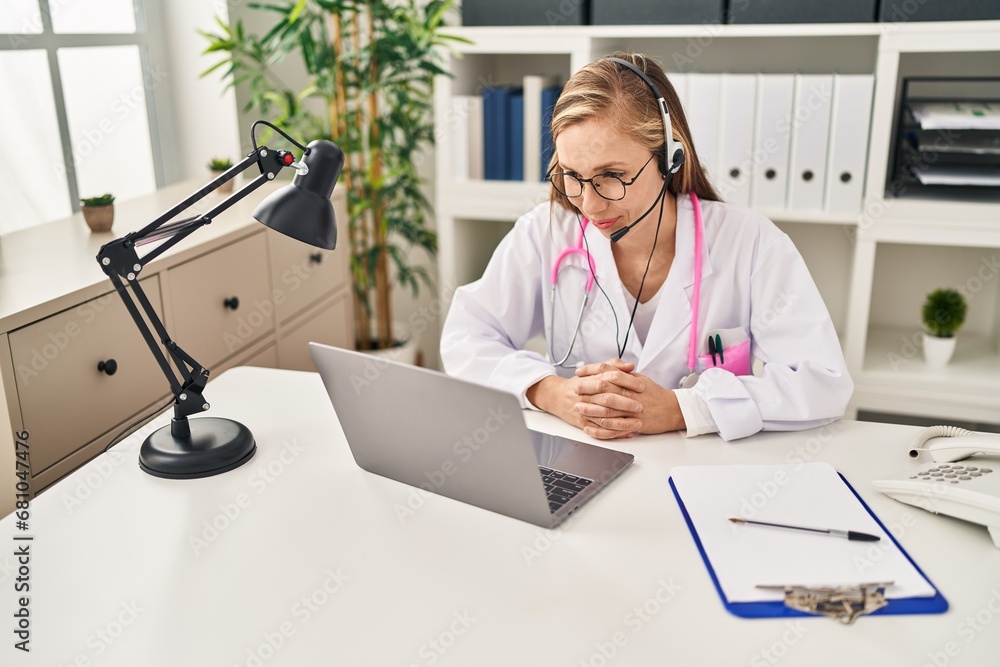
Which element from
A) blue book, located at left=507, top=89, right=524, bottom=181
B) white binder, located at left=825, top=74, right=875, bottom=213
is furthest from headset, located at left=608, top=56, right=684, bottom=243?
Result: blue book, located at left=507, top=89, right=524, bottom=181

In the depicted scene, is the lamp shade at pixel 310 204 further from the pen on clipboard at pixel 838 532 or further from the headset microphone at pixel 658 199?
the pen on clipboard at pixel 838 532

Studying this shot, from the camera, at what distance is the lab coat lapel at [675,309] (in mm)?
1583

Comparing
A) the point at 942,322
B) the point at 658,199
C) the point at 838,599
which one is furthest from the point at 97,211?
the point at 942,322

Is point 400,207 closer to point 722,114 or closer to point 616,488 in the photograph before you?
point 722,114

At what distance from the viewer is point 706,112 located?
8.14 ft

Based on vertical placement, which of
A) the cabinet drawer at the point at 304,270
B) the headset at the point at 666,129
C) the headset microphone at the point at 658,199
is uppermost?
the headset at the point at 666,129

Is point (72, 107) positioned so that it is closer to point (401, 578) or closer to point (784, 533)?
point (401, 578)

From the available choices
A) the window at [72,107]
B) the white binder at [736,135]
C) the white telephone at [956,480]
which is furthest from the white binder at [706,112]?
the window at [72,107]

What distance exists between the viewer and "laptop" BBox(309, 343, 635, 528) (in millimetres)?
1043

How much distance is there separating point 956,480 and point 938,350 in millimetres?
1559

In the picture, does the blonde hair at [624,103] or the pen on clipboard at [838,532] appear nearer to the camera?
the pen on clipboard at [838,532]

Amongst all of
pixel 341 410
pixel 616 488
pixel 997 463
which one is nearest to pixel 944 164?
pixel 997 463


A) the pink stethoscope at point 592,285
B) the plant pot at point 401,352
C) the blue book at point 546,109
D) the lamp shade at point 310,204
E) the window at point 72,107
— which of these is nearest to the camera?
the lamp shade at point 310,204

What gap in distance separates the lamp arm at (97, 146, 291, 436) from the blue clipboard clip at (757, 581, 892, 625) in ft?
2.72
